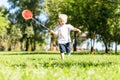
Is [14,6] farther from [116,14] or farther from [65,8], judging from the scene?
[116,14]

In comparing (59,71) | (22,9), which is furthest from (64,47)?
(22,9)

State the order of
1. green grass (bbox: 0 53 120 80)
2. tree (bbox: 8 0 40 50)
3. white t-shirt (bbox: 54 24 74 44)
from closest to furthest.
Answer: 1. green grass (bbox: 0 53 120 80)
2. white t-shirt (bbox: 54 24 74 44)
3. tree (bbox: 8 0 40 50)

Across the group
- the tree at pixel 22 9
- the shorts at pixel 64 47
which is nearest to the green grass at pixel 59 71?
the shorts at pixel 64 47

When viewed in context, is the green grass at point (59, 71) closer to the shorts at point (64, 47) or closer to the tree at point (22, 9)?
the shorts at point (64, 47)

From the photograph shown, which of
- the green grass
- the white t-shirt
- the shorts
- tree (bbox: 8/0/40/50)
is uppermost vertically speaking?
tree (bbox: 8/0/40/50)

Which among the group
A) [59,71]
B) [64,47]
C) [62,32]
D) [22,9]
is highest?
[22,9]

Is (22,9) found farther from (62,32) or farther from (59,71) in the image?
(59,71)

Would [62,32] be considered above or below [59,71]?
above

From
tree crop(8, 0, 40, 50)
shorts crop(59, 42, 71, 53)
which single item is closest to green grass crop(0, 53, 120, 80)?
shorts crop(59, 42, 71, 53)

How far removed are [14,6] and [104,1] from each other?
41.6 metres

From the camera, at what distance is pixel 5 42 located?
10912 cm

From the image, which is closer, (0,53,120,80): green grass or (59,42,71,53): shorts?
(0,53,120,80): green grass

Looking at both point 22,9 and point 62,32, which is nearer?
point 62,32

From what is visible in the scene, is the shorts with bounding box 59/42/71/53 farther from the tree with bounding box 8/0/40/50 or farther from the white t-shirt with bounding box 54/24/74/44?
the tree with bounding box 8/0/40/50
